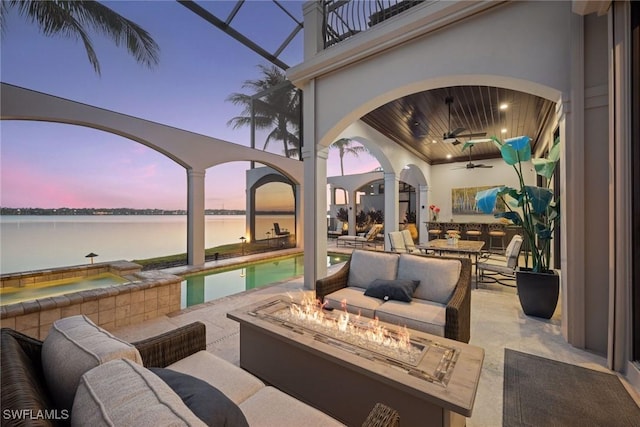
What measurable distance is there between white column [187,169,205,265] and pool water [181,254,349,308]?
2.10 feet

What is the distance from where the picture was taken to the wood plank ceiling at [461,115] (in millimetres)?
4570

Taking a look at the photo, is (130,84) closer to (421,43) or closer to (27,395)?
(421,43)

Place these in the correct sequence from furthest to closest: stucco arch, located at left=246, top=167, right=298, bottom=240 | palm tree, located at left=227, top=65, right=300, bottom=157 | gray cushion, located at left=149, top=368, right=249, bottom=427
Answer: stucco arch, located at left=246, top=167, right=298, bottom=240, palm tree, located at left=227, top=65, right=300, bottom=157, gray cushion, located at left=149, top=368, right=249, bottom=427

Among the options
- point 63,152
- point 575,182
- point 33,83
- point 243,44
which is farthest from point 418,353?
point 243,44

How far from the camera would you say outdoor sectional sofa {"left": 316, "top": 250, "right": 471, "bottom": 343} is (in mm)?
2298

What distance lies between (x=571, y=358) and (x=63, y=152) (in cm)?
944

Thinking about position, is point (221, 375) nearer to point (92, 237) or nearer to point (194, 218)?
point (194, 218)

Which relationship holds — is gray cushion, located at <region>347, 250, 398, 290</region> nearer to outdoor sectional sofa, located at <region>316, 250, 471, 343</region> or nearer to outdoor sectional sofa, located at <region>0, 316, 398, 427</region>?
outdoor sectional sofa, located at <region>316, 250, 471, 343</region>

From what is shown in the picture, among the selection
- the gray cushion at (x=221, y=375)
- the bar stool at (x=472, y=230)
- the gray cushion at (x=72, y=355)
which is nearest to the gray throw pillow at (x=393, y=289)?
the gray cushion at (x=221, y=375)

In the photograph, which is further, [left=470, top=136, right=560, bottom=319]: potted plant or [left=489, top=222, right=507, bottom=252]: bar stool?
[left=489, top=222, right=507, bottom=252]: bar stool

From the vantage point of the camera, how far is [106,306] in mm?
2963

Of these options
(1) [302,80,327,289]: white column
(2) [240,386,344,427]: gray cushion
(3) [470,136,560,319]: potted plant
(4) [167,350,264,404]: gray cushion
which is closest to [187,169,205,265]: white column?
(1) [302,80,327,289]: white column

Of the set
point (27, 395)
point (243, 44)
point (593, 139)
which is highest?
point (243, 44)

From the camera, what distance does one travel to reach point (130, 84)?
5.98 meters
